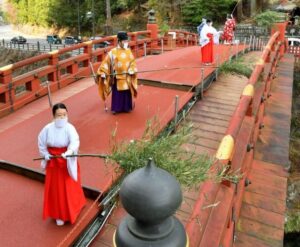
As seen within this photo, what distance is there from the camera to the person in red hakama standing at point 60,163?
348cm

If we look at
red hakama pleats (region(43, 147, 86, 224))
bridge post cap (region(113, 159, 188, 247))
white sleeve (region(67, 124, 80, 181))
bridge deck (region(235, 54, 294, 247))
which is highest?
bridge post cap (region(113, 159, 188, 247))

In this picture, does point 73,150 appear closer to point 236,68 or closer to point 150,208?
point 150,208

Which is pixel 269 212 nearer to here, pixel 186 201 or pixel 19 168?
pixel 186 201

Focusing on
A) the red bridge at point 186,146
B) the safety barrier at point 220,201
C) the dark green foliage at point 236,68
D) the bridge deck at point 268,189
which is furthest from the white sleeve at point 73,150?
the dark green foliage at point 236,68

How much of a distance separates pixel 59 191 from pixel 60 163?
11.0 inches

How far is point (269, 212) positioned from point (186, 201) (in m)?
1.21

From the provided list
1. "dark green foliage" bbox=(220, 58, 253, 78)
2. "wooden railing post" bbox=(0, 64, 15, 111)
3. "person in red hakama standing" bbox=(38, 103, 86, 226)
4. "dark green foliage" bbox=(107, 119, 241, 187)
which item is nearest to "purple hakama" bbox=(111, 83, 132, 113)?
"wooden railing post" bbox=(0, 64, 15, 111)

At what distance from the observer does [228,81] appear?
28.0 feet

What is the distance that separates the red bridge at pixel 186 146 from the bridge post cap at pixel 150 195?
0.67 meters

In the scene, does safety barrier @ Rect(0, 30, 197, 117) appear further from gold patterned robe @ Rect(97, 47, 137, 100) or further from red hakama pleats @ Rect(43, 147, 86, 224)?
red hakama pleats @ Rect(43, 147, 86, 224)

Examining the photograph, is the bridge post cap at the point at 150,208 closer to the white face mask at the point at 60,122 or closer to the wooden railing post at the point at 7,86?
the white face mask at the point at 60,122

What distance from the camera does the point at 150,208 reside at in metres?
1.50

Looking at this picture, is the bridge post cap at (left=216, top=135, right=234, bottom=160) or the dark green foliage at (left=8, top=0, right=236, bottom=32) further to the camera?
the dark green foliage at (left=8, top=0, right=236, bottom=32)

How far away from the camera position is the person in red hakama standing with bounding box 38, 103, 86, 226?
11.4ft
